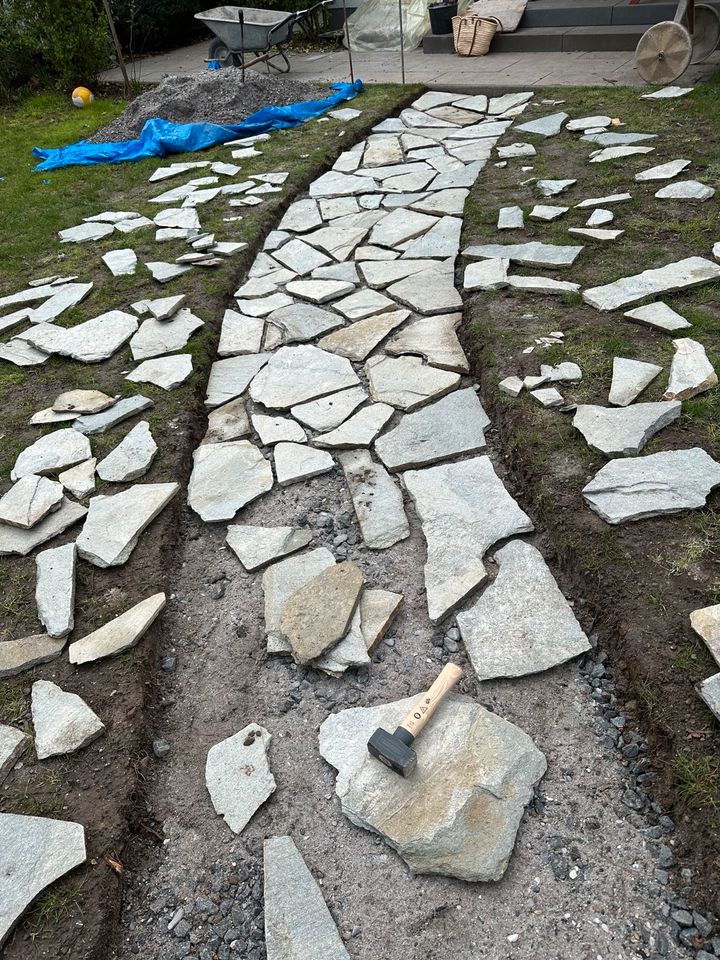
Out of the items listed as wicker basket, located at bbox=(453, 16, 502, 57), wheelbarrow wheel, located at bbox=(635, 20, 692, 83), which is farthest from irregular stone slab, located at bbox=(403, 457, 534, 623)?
wicker basket, located at bbox=(453, 16, 502, 57)

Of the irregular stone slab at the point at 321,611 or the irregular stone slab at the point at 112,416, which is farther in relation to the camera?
the irregular stone slab at the point at 112,416

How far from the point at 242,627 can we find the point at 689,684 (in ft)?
5.32

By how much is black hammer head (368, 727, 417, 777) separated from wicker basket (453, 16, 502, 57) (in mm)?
10413

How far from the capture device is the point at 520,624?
255 cm

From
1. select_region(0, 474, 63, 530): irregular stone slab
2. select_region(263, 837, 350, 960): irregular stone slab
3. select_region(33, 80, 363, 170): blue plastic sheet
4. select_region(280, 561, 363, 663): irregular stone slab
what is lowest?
select_region(263, 837, 350, 960): irregular stone slab

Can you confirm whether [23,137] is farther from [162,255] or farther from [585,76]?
[585,76]

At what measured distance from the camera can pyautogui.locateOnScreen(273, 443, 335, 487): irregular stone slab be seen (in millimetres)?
3398

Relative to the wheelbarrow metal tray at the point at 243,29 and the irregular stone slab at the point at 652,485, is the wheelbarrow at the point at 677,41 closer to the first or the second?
the wheelbarrow metal tray at the point at 243,29

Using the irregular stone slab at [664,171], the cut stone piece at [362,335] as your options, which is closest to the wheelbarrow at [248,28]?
the irregular stone slab at [664,171]

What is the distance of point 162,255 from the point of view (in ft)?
18.1

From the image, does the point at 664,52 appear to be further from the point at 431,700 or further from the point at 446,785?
the point at 446,785

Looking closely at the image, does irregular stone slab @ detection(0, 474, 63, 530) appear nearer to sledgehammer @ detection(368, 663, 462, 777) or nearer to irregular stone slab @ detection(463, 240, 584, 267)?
sledgehammer @ detection(368, 663, 462, 777)

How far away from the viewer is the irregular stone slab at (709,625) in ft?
7.25

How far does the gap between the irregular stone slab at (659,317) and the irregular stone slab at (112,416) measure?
2.76 m
